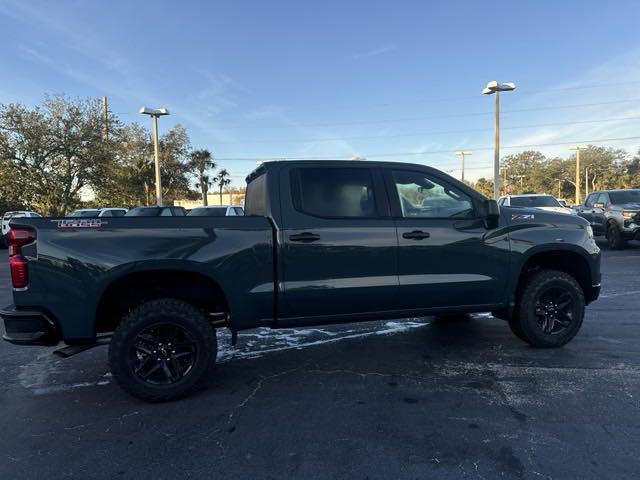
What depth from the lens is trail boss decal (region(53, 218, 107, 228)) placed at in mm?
3436

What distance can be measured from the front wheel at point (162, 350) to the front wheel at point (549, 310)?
3.08m

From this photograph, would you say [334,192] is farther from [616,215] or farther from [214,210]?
[616,215]

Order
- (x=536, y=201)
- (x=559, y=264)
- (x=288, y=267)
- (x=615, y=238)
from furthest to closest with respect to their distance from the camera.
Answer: (x=536, y=201), (x=615, y=238), (x=559, y=264), (x=288, y=267)

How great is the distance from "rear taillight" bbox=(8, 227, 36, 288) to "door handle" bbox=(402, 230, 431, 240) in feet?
9.70

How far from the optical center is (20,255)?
134 inches

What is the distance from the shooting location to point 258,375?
14.0ft

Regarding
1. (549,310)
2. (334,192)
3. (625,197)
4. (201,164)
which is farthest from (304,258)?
(201,164)

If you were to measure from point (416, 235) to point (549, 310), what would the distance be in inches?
71.1

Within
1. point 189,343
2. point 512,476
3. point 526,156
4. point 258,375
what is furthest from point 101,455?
point 526,156

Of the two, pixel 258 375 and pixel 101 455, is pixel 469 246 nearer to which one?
pixel 258 375

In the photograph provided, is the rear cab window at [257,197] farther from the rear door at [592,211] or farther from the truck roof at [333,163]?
the rear door at [592,211]

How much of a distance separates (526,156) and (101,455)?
99.3 m

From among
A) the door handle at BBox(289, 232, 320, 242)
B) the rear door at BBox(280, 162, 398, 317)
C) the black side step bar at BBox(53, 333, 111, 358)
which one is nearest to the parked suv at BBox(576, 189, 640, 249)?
the rear door at BBox(280, 162, 398, 317)

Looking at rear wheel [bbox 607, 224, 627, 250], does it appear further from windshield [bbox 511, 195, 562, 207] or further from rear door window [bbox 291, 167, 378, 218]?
rear door window [bbox 291, 167, 378, 218]
